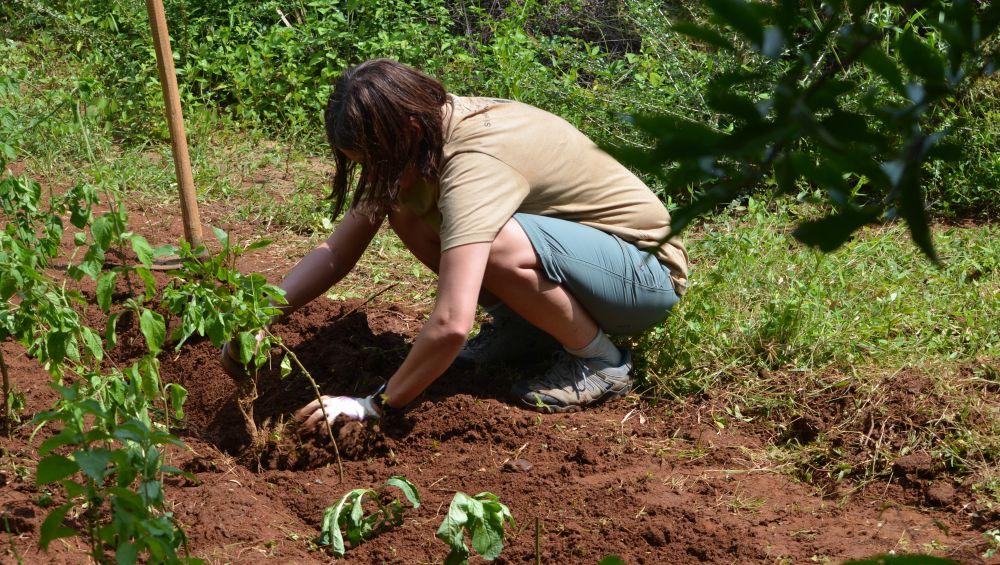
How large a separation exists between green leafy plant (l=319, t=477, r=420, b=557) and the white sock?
2.51 feet

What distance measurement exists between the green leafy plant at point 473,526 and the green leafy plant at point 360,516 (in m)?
0.25

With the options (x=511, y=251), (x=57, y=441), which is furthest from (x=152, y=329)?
(x=511, y=251)

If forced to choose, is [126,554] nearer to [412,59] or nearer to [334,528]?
[334,528]

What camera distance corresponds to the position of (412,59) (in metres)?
5.17

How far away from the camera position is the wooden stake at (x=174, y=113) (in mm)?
3482

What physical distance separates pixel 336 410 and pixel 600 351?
2.65 feet

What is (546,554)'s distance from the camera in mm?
2338

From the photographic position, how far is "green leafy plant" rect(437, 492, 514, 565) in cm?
200

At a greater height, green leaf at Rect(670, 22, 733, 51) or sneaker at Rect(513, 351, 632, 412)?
green leaf at Rect(670, 22, 733, 51)

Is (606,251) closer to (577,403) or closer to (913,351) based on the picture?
(577,403)

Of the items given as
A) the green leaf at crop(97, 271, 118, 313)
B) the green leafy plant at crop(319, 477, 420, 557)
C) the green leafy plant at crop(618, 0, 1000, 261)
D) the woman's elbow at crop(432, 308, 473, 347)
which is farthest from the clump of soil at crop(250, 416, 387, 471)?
the green leafy plant at crop(618, 0, 1000, 261)

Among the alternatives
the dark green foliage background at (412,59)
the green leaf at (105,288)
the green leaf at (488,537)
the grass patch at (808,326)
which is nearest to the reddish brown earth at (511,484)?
the grass patch at (808,326)

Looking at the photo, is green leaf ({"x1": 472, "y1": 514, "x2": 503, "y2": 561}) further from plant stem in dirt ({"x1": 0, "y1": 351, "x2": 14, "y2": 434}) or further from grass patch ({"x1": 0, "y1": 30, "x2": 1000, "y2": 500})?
plant stem in dirt ({"x1": 0, "y1": 351, "x2": 14, "y2": 434})

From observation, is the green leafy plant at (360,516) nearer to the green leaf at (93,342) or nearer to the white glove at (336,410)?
A: the white glove at (336,410)
